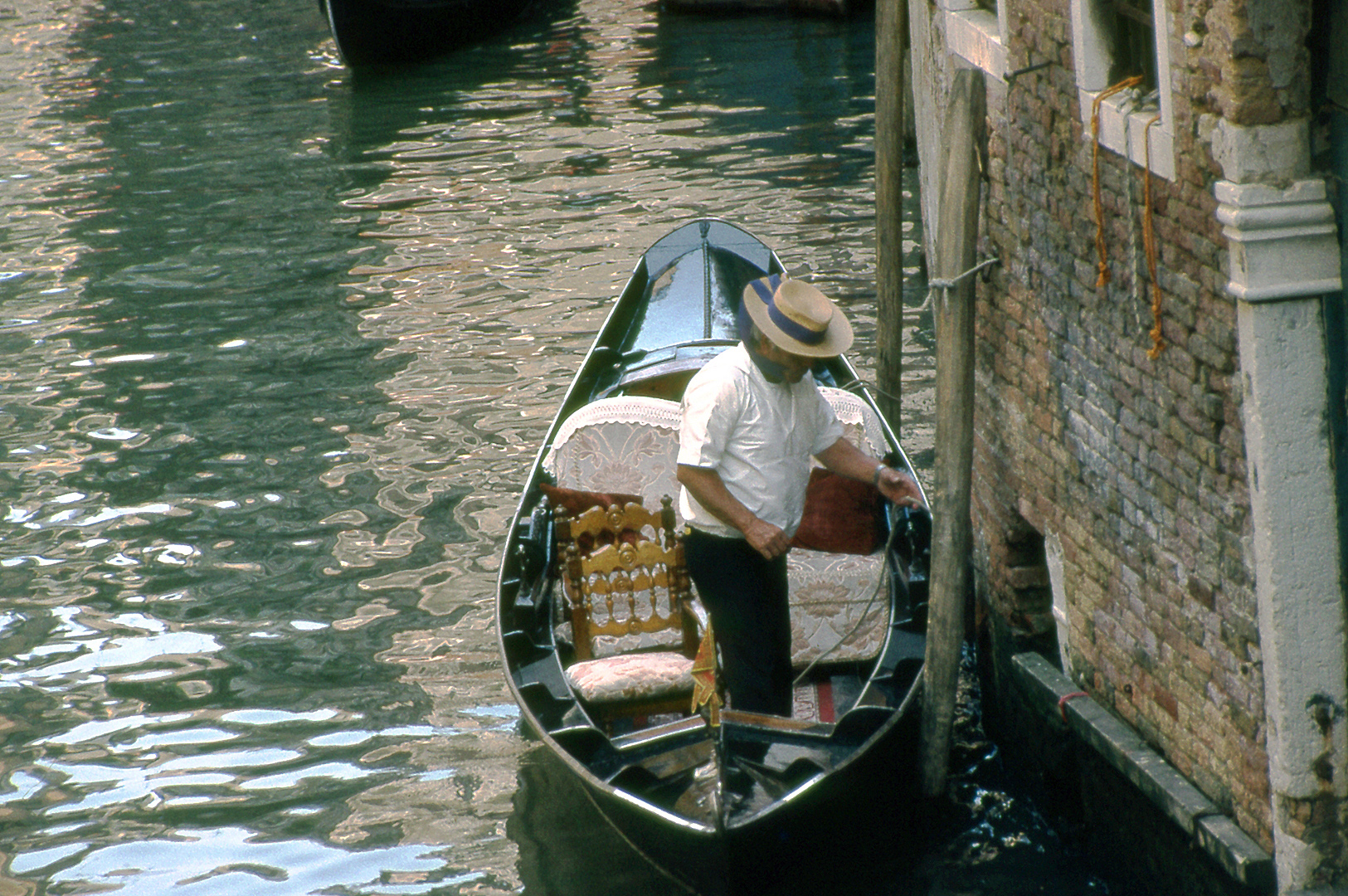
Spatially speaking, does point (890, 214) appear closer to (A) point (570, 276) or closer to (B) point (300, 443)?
(B) point (300, 443)

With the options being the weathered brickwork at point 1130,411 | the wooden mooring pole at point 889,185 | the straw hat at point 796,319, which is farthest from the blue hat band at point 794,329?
the wooden mooring pole at point 889,185

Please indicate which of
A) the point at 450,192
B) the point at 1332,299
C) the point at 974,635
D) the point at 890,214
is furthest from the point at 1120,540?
the point at 450,192

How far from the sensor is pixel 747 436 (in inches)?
142

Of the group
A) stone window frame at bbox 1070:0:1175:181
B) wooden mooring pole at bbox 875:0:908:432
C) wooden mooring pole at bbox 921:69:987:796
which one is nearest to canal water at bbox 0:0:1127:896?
wooden mooring pole at bbox 921:69:987:796

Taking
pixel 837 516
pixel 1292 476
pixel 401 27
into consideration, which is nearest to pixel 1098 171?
pixel 1292 476

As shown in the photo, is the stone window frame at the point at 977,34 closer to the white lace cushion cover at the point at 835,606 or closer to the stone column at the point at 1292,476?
the stone column at the point at 1292,476

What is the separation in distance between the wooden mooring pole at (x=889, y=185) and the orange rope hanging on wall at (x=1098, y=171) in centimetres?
173

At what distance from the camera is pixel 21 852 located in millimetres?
4277

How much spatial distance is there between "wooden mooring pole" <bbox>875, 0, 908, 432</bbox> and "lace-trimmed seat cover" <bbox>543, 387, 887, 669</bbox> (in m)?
0.50

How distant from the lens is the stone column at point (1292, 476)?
2617 millimetres

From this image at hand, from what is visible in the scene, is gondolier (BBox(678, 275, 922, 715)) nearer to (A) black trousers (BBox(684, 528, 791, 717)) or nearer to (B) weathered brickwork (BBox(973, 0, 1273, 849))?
(A) black trousers (BBox(684, 528, 791, 717))

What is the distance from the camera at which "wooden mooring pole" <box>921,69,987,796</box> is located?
3752 mm

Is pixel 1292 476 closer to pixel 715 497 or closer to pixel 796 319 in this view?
pixel 796 319

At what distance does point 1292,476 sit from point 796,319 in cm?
122
